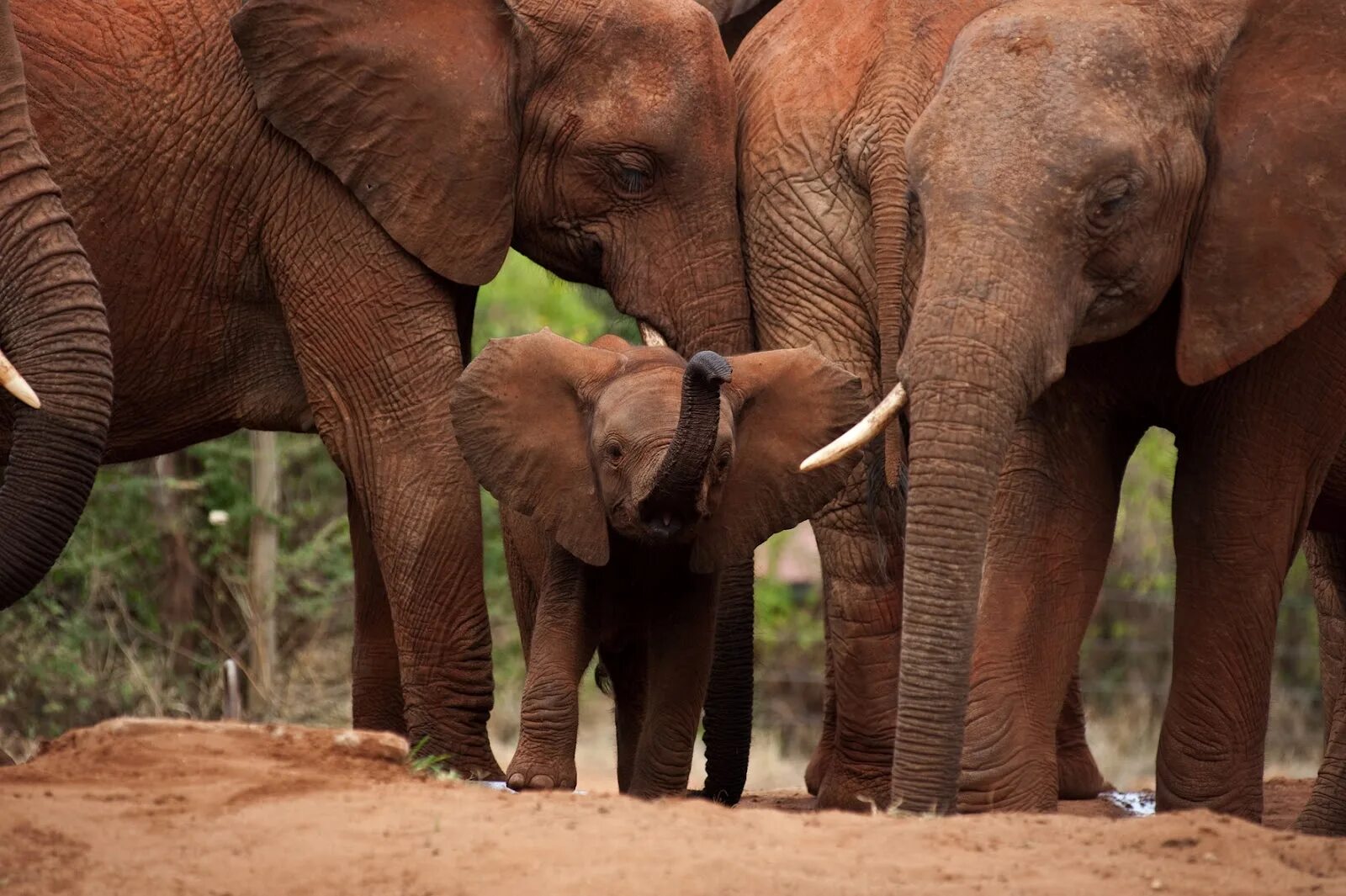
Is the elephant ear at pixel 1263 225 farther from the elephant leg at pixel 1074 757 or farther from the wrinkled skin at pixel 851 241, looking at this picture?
the elephant leg at pixel 1074 757

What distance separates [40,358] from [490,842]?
6.15 feet

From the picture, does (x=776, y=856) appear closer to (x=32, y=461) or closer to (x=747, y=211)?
(x=32, y=461)

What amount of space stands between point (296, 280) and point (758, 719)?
9.15 metres

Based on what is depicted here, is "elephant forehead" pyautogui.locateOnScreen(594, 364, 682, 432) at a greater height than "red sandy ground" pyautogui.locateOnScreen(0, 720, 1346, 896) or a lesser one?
greater

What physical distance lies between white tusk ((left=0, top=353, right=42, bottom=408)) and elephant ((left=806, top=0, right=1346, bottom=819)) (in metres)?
1.99

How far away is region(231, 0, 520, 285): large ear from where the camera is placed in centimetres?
720

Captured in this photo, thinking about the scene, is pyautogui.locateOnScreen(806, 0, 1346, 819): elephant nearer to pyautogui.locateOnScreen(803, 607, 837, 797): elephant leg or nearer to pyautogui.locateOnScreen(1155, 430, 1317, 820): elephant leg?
pyautogui.locateOnScreen(1155, 430, 1317, 820): elephant leg

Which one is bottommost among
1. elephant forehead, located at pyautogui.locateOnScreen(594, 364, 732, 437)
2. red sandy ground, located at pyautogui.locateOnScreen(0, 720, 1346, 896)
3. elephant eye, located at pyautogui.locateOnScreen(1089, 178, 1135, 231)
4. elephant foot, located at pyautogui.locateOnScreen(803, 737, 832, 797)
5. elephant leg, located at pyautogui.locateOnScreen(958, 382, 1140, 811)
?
red sandy ground, located at pyautogui.locateOnScreen(0, 720, 1346, 896)

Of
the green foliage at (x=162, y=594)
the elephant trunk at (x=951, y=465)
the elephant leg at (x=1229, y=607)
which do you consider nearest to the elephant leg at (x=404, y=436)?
the elephant trunk at (x=951, y=465)

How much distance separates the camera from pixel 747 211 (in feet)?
24.4

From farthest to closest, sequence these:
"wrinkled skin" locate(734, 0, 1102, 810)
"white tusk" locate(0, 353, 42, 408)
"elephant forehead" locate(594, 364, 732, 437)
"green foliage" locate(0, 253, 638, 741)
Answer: "green foliage" locate(0, 253, 638, 741) < "wrinkled skin" locate(734, 0, 1102, 810) < "elephant forehead" locate(594, 364, 732, 437) < "white tusk" locate(0, 353, 42, 408)

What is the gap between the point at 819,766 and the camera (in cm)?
819

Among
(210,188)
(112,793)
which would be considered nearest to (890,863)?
(112,793)

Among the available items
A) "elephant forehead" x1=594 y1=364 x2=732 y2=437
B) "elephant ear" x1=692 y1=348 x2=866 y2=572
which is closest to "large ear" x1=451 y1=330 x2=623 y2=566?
"elephant forehead" x1=594 y1=364 x2=732 y2=437
